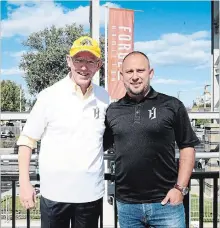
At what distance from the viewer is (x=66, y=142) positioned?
1621 millimetres

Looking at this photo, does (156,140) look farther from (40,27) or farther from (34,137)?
(40,27)

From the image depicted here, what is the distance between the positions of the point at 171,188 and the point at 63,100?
0.62m

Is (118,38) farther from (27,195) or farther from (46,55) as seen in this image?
(46,55)

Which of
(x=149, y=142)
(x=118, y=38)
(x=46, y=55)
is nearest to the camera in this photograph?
(x=149, y=142)

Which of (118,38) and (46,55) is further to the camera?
(46,55)

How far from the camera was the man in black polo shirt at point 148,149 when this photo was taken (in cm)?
161

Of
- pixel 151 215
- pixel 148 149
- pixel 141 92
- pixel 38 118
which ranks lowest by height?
pixel 151 215

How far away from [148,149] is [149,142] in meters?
0.03

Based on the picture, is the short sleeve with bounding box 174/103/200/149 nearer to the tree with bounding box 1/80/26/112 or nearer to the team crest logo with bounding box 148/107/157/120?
the team crest logo with bounding box 148/107/157/120

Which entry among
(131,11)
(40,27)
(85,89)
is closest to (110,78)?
(131,11)

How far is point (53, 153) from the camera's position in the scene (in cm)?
163

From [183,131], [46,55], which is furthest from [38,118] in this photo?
[46,55]

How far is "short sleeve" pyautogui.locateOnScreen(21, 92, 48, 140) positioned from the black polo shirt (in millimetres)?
298

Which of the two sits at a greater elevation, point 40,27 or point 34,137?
point 40,27
